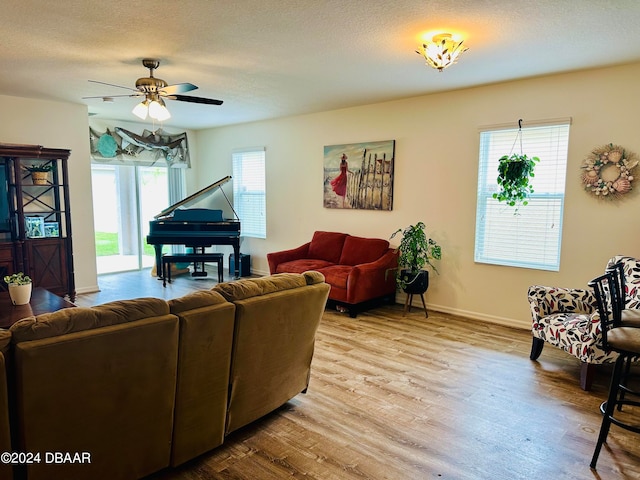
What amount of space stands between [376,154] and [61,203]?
4240 millimetres

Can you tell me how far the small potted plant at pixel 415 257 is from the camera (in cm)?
484

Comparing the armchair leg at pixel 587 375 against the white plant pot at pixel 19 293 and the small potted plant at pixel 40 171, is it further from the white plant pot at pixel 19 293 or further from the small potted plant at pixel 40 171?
the small potted plant at pixel 40 171

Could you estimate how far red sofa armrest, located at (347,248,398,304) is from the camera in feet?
15.9

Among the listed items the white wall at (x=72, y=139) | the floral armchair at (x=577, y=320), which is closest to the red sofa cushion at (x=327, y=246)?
the floral armchair at (x=577, y=320)

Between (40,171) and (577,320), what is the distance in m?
6.02

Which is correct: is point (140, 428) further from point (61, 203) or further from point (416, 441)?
point (61, 203)

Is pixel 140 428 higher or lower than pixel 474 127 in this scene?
lower

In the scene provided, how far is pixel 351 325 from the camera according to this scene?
15.1 feet

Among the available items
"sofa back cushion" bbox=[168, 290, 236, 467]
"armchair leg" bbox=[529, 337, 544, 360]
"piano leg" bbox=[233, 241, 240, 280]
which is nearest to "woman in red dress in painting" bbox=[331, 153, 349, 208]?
"piano leg" bbox=[233, 241, 240, 280]

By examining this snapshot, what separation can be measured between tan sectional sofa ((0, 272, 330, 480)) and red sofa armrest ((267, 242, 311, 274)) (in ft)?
10.5

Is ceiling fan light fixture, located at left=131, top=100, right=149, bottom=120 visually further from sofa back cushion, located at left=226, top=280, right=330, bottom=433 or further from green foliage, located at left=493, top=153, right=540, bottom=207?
green foliage, located at left=493, top=153, right=540, bottom=207

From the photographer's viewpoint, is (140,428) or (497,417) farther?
(497,417)

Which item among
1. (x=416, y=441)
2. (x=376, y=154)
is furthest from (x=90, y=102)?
(x=416, y=441)

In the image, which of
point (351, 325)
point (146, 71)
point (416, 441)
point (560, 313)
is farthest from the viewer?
point (351, 325)
